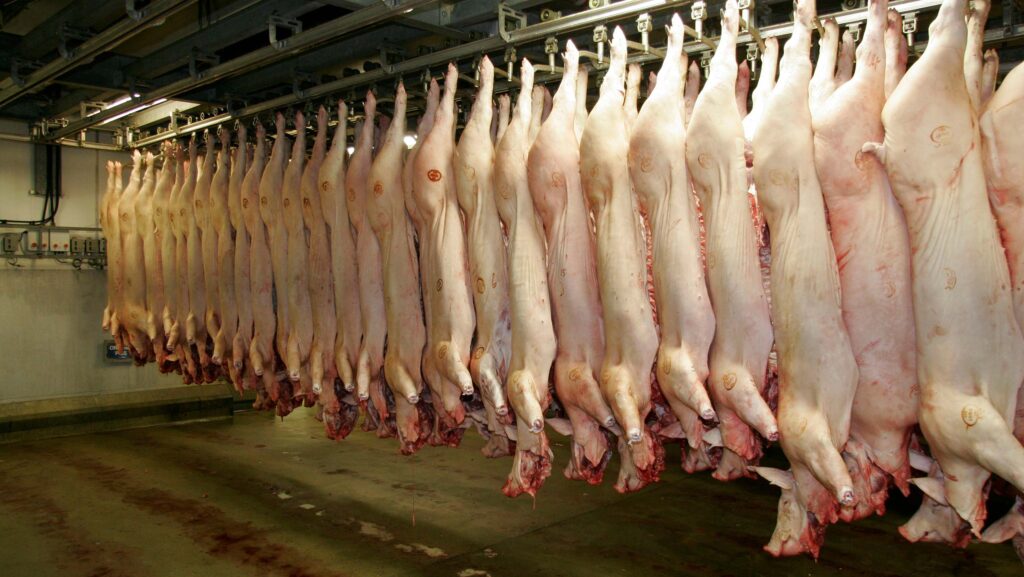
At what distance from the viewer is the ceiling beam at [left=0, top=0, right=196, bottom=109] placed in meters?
4.18

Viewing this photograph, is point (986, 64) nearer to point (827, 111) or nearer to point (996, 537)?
point (827, 111)

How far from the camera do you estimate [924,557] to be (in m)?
5.89

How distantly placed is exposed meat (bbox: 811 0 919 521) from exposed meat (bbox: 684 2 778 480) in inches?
11.9

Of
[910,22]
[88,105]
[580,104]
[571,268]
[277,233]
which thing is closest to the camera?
[910,22]

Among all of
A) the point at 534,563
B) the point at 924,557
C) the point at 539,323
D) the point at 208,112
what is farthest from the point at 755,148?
the point at 208,112

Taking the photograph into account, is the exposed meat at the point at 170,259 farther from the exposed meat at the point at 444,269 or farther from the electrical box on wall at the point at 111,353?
the electrical box on wall at the point at 111,353

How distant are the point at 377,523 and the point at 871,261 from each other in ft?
16.0

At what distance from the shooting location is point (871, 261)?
2717 millimetres

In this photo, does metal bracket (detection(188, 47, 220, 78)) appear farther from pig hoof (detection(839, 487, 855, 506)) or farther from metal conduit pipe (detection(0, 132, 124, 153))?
pig hoof (detection(839, 487, 855, 506))

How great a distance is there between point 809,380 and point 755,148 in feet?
2.71

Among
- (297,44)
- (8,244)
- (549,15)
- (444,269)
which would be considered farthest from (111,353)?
(549,15)

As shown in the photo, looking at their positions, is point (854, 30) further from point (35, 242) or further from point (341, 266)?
point (35, 242)

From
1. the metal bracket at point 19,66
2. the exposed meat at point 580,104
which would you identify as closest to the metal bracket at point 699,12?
the exposed meat at point 580,104

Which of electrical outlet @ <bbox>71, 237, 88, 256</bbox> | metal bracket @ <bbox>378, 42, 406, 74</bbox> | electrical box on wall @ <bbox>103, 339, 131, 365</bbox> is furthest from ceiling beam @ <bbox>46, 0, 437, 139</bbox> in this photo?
electrical box on wall @ <bbox>103, 339, 131, 365</bbox>
